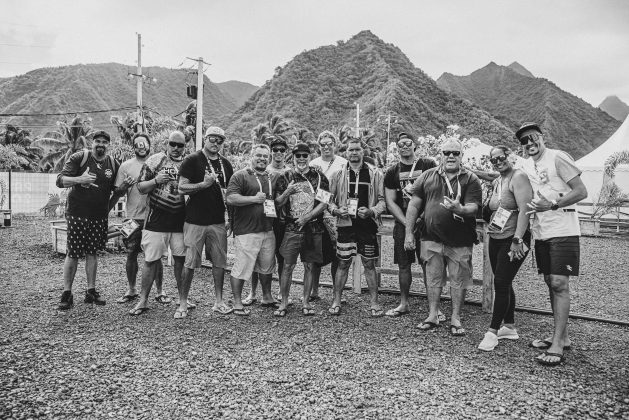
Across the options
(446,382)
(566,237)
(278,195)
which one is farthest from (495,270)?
(278,195)

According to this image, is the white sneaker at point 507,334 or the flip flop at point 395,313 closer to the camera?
the white sneaker at point 507,334

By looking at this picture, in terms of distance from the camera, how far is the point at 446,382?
3484 mm

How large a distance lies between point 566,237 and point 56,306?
5371 millimetres

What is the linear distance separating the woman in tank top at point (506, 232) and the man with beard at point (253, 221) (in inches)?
89.5

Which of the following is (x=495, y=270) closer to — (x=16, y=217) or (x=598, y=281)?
(x=598, y=281)

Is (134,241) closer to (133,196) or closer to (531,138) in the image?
(133,196)

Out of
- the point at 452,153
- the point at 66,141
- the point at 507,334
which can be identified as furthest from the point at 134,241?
the point at 66,141

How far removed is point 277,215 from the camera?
5.30m

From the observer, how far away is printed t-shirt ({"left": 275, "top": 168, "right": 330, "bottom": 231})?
5.20 meters

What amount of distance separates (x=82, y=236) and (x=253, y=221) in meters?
1.96

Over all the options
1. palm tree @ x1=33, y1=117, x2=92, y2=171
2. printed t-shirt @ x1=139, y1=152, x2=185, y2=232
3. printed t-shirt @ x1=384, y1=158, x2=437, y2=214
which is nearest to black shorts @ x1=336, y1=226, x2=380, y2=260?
printed t-shirt @ x1=384, y1=158, x2=437, y2=214

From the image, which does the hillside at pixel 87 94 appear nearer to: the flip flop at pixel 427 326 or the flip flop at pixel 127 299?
the flip flop at pixel 127 299

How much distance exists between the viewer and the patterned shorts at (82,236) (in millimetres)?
5258

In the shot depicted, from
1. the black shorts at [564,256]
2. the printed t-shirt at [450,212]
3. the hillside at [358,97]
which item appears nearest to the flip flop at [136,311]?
the printed t-shirt at [450,212]
